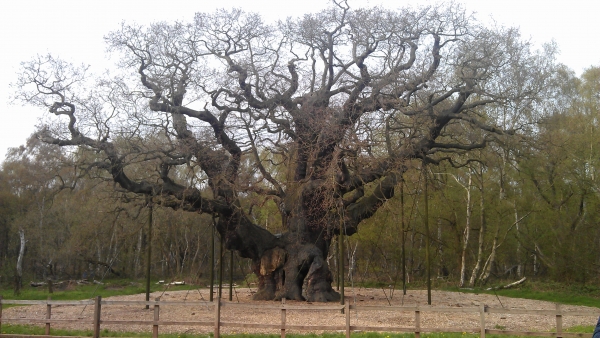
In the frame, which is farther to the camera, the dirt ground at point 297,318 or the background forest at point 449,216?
the background forest at point 449,216

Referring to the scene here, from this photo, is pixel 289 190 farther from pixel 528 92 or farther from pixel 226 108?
pixel 528 92

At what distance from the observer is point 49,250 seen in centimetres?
3947

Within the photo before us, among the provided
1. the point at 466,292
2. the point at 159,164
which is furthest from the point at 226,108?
the point at 466,292

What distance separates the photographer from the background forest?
21047mm

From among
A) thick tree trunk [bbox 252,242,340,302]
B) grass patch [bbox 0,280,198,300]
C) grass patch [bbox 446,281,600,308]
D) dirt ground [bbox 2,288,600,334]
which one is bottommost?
grass patch [bbox 0,280,198,300]

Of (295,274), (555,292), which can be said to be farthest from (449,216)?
(295,274)

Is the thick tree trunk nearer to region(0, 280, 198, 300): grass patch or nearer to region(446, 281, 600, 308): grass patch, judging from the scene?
region(0, 280, 198, 300): grass patch

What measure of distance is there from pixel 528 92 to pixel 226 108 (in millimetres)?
10162

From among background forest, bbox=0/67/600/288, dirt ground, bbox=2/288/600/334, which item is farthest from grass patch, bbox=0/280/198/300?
dirt ground, bbox=2/288/600/334

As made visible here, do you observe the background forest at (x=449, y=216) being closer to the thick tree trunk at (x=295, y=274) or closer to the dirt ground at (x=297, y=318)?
the thick tree trunk at (x=295, y=274)

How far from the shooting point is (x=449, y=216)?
35.4 metres

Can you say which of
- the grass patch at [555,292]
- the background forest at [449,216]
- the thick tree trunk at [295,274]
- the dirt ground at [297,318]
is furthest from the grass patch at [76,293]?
the grass patch at [555,292]

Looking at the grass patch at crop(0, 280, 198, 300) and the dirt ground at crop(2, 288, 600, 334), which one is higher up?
the dirt ground at crop(2, 288, 600, 334)

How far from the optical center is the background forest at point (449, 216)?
21.0 metres
